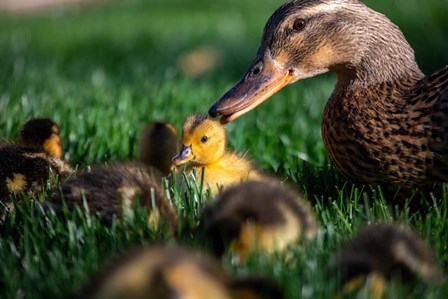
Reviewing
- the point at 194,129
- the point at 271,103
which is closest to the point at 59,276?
the point at 194,129

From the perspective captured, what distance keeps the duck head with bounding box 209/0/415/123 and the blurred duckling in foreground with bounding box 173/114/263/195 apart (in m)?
0.20

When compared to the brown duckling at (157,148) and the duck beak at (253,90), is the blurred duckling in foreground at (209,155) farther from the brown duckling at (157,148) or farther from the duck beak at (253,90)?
the brown duckling at (157,148)

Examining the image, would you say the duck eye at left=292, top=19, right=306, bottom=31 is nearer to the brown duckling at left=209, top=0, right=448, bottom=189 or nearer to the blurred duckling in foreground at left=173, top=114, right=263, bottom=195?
the brown duckling at left=209, top=0, right=448, bottom=189

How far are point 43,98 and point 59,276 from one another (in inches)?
125

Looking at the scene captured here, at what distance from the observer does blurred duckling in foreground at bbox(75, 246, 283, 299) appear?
1.95 meters

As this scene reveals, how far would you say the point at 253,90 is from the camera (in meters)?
3.93

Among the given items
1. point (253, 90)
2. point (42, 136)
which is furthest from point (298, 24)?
point (42, 136)

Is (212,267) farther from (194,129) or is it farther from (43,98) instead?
→ (43,98)

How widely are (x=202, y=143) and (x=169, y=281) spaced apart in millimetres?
1924

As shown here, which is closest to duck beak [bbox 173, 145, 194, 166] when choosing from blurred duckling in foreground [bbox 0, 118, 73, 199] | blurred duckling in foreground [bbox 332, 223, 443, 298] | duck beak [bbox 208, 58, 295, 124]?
Result: duck beak [bbox 208, 58, 295, 124]

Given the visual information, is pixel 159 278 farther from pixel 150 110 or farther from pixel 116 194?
pixel 150 110

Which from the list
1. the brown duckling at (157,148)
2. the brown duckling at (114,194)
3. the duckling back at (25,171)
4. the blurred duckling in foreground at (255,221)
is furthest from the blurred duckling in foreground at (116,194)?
the brown duckling at (157,148)

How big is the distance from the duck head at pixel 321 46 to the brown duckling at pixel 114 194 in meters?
1.02

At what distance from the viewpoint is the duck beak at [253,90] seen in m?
3.88
